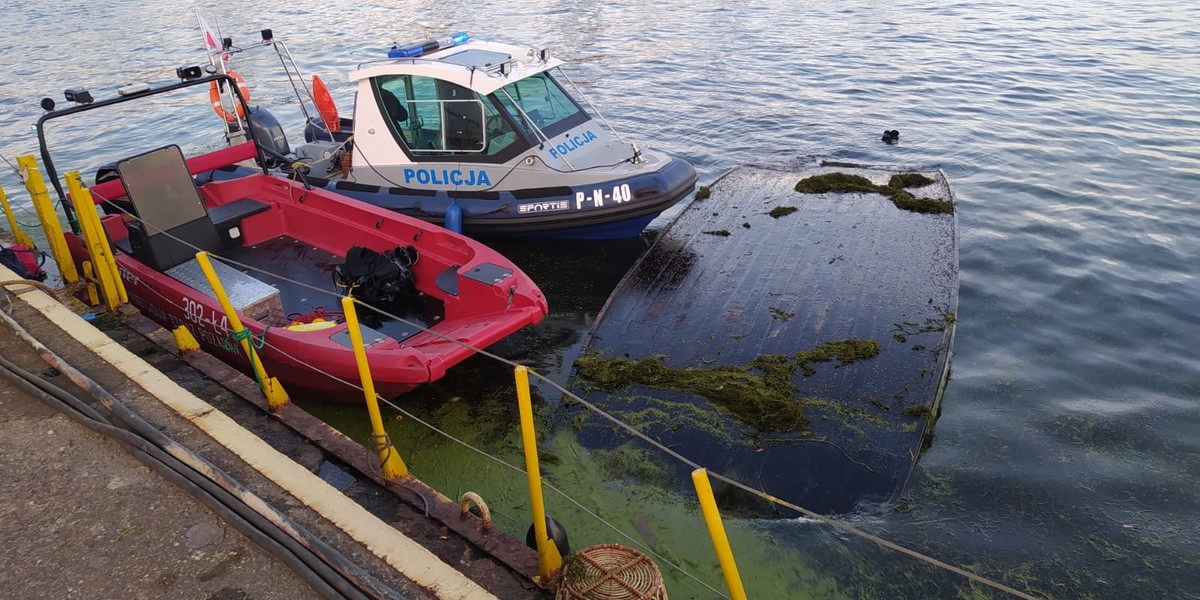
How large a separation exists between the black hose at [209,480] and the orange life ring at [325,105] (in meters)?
6.33

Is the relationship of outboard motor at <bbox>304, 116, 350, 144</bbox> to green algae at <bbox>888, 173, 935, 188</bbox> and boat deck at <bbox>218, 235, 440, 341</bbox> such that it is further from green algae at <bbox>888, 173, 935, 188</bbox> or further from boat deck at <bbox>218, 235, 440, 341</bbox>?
green algae at <bbox>888, 173, 935, 188</bbox>

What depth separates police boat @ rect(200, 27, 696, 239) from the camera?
29.3 ft

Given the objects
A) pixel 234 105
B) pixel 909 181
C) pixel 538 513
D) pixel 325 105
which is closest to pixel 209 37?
pixel 234 105

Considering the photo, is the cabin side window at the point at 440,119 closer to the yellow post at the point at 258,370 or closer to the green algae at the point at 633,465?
the yellow post at the point at 258,370

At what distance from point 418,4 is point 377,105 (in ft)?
61.8

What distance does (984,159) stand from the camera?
40.7ft

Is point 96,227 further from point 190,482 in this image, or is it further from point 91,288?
point 190,482

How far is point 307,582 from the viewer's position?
12.6 feet

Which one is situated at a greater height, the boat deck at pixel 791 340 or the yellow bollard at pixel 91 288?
the yellow bollard at pixel 91 288

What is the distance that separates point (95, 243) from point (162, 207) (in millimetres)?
1144

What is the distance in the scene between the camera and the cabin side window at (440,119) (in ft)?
29.9

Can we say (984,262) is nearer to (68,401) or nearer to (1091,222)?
(1091,222)

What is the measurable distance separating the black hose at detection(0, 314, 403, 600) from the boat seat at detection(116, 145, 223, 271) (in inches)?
76.9

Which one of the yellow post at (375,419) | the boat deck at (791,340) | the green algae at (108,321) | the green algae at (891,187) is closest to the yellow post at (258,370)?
the yellow post at (375,419)
